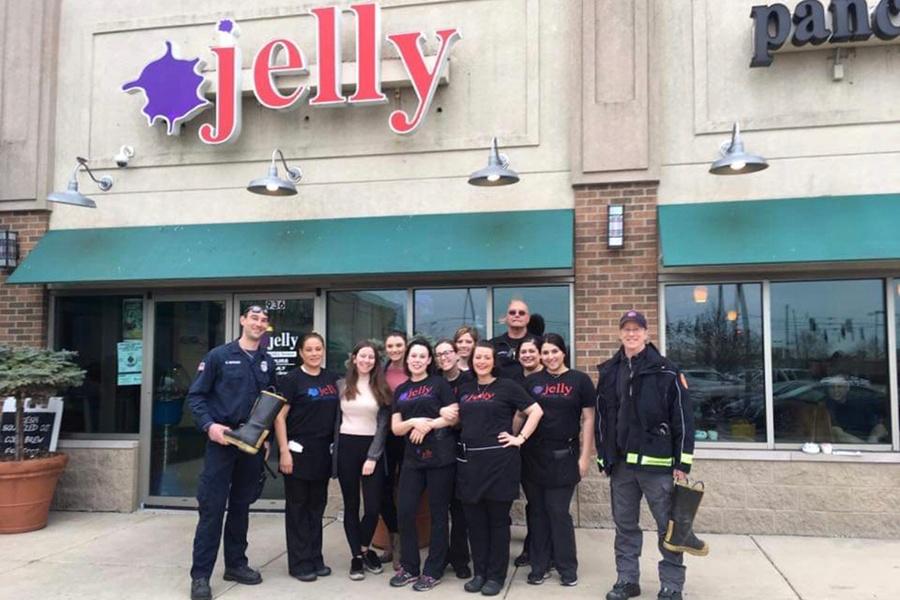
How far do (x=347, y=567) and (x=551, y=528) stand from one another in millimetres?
1625

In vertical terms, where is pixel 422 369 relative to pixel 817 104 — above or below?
below

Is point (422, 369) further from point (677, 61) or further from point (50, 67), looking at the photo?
point (50, 67)

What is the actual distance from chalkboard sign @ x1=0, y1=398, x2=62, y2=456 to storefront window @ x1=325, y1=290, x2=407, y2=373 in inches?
113

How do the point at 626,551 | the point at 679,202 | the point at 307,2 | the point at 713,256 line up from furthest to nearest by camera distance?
the point at 307,2 → the point at 679,202 → the point at 713,256 → the point at 626,551

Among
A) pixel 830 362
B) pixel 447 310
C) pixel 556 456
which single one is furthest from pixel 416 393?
pixel 830 362

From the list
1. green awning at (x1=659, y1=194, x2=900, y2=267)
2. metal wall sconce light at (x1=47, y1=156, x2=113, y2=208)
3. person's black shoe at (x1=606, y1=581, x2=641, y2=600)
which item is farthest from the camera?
metal wall sconce light at (x1=47, y1=156, x2=113, y2=208)

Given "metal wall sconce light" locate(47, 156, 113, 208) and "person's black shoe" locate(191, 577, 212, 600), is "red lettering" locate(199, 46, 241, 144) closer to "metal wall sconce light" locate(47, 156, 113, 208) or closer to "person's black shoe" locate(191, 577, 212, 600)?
"metal wall sconce light" locate(47, 156, 113, 208)

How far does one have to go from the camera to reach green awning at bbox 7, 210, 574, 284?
679 centimetres

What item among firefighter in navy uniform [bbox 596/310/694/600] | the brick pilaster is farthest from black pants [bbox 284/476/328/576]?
the brick pilaster

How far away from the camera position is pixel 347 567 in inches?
221

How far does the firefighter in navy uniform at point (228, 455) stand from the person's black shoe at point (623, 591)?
99.6 inches

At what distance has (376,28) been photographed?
23.6ft

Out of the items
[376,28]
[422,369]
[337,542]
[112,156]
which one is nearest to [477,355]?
[422,369]

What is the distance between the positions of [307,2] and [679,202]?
4411 millimetres
